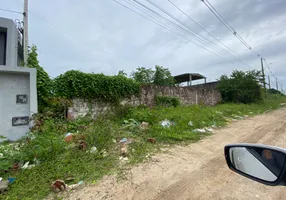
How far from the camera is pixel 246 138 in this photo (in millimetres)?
4281

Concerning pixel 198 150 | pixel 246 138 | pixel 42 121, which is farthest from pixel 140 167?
pixel 246 138

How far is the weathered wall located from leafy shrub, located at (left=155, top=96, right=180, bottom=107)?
26cm

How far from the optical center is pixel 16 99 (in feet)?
14.4

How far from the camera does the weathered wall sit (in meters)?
5.79

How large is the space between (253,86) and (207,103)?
17.5 ft

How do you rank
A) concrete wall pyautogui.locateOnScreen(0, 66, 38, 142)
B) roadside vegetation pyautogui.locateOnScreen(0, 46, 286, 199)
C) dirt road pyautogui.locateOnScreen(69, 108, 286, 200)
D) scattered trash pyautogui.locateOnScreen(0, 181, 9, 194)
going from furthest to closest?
concrete wall pyautogui.locateOnScreen(0, 66, 38, 142)
roadside vegetation pyautogui.locateOnScreen(0, 46, 286, 199)
scattered trash pyautogui.locateOnScreen(0, 181, 9, 194)
dirt road pyautogui.locateOnScreen(69, 108, 286, 200)

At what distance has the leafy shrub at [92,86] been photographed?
544 cm

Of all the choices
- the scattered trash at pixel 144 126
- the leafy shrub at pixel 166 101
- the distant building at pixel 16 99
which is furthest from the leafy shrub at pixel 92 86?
the scattered trash at pixel 144 126

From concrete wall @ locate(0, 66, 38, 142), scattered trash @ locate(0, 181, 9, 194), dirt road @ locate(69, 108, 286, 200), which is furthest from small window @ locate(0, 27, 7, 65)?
dirt road @ locate(69, 108, 286, 200)

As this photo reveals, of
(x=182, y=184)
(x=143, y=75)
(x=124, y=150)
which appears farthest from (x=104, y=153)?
(x=143, y=75)

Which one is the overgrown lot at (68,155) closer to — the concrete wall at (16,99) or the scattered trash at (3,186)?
the scattered trash at (3,186)

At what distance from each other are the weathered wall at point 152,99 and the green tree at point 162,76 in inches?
102

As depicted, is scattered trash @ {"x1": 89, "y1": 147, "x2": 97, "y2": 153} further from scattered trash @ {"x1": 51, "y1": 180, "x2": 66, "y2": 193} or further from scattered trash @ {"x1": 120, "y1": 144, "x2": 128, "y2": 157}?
scattered trash @ {"x1": 51, "y1": 180, "x2": 66, "y2": 193}

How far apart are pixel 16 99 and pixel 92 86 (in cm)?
228
